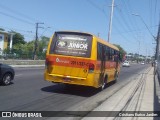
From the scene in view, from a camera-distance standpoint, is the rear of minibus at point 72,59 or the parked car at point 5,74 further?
the parked car at point 5,74

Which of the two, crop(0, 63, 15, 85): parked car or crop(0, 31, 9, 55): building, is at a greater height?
crop(0, 31, 9, 55): building

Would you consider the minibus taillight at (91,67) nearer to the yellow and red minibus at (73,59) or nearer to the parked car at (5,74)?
the yellow and red minibus at (73,59)

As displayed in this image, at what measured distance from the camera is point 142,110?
11.2 metres

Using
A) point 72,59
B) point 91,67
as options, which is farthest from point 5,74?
point 91,67

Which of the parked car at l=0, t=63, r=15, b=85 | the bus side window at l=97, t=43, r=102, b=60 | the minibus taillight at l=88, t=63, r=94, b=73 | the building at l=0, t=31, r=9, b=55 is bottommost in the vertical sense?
the parked car at l=0, t=63, r=15, b=85

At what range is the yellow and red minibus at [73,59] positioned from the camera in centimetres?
1400

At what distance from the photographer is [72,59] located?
1412 centimetres

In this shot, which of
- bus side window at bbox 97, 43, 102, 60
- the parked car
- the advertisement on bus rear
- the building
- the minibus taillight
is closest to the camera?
the minibus taillight

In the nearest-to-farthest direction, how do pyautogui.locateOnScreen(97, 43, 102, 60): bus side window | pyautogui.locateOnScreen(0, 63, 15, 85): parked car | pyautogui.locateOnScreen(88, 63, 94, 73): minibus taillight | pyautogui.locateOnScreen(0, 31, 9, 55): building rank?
1. pyautogui.locateOnScreen(88, 63, 94, 73): minibus taillight
2. pyautogui.locateOnScreen(97, 43, 102, 60): bus side window
3. pyautogui.locateOnScreen(0, 63, 15, 85): parked car
4. pyautogui.locateOnScreen(0, 31, 9, 55): building

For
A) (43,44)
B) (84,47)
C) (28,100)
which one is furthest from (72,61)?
(43,44)

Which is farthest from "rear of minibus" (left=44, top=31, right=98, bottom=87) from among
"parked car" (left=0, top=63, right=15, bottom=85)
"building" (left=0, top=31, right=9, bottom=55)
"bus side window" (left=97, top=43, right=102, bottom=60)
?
"building" (left=0, top=31, right=9, bottom=55)

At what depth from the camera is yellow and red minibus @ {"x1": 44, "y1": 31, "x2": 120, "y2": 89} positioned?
1400 cm

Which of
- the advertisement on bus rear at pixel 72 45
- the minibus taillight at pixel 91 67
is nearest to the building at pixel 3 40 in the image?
the advertisement on bus rear at pixel 72 45

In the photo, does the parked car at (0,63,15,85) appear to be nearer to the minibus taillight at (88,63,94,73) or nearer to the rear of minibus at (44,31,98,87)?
the rear of minibus at (44,31,98,87)
